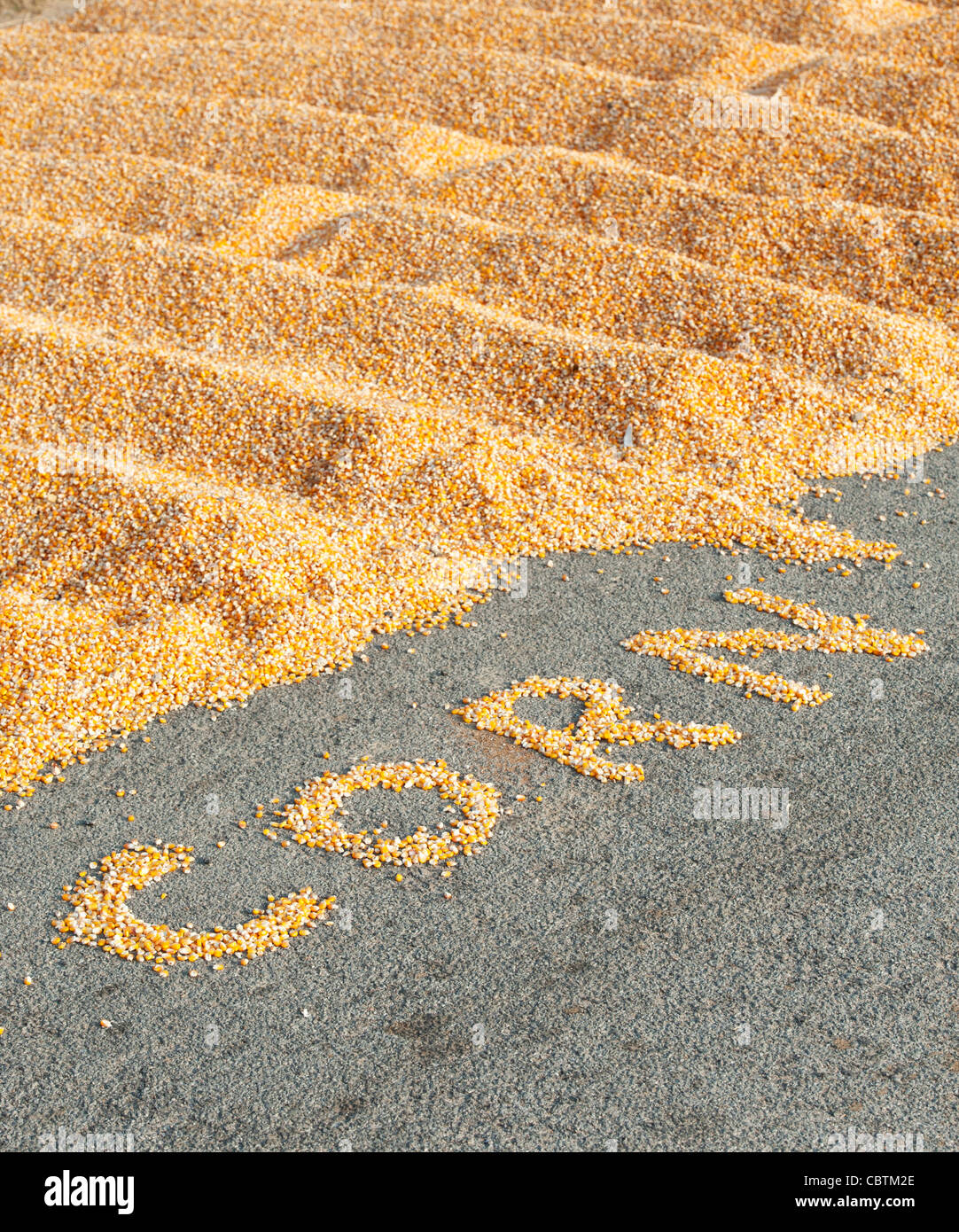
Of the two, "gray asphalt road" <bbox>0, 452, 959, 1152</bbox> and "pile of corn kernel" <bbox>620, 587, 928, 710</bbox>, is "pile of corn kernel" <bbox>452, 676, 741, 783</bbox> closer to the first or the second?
"gray asphalt road" <bbox>0, 452, 959, 1152</bbox>

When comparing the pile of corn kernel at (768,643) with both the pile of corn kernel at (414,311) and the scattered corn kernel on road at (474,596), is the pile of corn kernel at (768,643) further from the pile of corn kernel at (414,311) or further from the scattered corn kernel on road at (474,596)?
the pile of corn kernel at (414,311)

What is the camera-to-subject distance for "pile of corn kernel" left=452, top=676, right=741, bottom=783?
8.57 m

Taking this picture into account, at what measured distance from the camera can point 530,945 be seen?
7188 mm

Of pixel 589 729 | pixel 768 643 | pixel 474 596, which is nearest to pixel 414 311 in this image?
pixel 474 596

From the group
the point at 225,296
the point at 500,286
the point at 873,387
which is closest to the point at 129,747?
the point at 225,296

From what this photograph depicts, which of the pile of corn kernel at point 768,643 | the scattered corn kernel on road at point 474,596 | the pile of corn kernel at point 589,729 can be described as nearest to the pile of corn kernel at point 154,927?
the scattered corn kernel on road at point 474,596

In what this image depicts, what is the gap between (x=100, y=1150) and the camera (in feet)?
19.9

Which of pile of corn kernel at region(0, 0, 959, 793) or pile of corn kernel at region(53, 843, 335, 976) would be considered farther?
pile of corn kernel at region(0, 0, 959, 793)

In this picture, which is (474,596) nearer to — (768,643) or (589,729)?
(589,729)

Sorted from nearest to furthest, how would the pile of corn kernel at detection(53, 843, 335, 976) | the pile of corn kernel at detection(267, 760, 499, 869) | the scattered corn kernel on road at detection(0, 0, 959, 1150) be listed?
the scattered corn kernel on road at detection(0, 0, 959, 1150), the pile of corn kernel at detection(53, 843, 335, 976), the pile of corn kernel at detection(267, 760, 499, 869)

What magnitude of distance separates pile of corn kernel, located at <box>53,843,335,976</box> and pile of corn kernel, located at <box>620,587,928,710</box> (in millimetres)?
3651

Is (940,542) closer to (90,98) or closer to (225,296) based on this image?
(225,296)

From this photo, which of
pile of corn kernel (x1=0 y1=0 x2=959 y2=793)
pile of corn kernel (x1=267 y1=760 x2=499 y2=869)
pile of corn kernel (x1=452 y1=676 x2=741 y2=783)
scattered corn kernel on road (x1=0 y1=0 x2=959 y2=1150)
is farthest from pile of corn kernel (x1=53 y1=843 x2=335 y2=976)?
pile of corn kernel (x1=452 y1=676 x2=741 y2=783)

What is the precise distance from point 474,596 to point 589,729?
1.95 m
